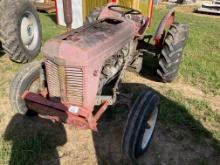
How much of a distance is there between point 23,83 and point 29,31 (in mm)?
2800

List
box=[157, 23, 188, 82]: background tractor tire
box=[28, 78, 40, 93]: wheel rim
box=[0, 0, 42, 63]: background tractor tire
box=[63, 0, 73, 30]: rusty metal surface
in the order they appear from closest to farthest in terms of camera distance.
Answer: box=[63, 0, 73, 30]: rusty metal surface < box=[28, 78, 40, 93]: wheel rim < box=[157, 23, 188, 82]: background tractor tire < box=[0, 0, 42, 63]: background tractor tire

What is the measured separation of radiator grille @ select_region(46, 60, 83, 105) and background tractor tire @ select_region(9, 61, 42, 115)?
42 centimetres

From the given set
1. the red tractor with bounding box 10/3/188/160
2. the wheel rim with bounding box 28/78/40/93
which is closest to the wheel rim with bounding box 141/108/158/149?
the red tractor with bounding box 10/3/188/160

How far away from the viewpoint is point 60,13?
991cm

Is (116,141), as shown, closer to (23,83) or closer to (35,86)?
(35,86)

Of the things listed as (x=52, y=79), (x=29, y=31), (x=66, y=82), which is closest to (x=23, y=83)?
(x=52, y=79)

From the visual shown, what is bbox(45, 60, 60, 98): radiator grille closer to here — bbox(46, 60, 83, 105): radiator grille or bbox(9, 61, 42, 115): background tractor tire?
bbox(46, 60, 83, 105): radiator grille

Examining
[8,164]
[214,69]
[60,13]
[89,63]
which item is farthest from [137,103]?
[60,13]

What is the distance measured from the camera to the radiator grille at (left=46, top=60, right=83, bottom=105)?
10.0 feet

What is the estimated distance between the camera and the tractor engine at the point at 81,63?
9.73 ft

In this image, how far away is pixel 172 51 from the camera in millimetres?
4727

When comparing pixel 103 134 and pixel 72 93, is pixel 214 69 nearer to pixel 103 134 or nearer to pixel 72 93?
pixel 103 134

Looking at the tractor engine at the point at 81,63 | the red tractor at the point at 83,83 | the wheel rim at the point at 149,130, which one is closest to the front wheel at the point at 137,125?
the red tractor at the point at 83,83

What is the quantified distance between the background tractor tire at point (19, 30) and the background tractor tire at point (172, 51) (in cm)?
271
